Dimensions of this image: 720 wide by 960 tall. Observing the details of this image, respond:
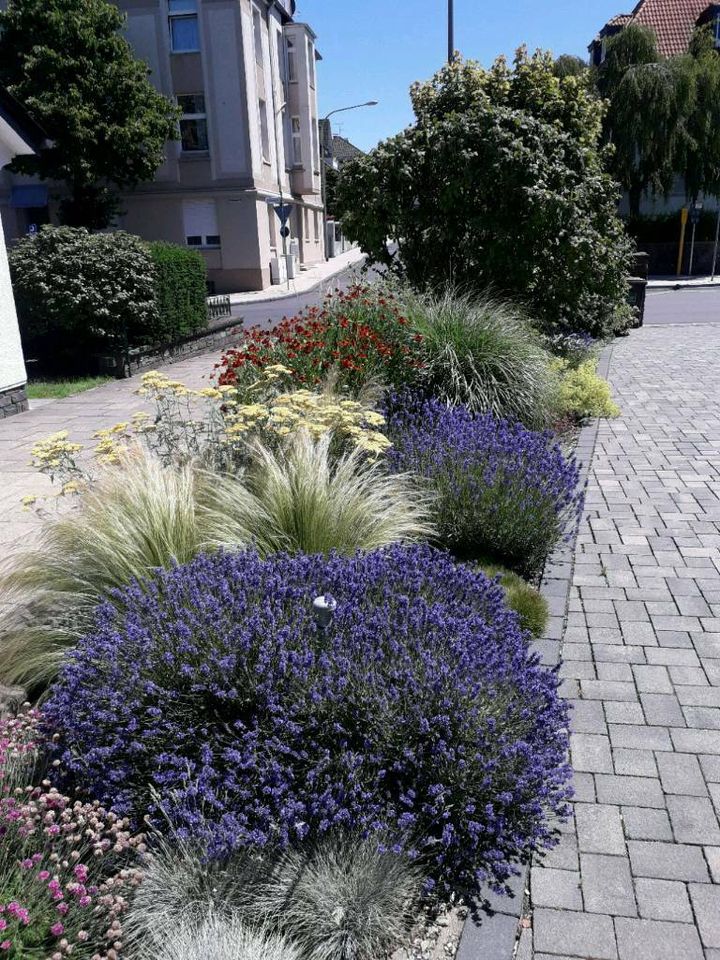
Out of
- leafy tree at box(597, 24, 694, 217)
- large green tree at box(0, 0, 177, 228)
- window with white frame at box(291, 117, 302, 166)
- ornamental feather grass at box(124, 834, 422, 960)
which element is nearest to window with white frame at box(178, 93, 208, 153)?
large green tree at box(0, 0, 177, 228)

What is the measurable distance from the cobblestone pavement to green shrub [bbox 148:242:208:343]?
9063 mm

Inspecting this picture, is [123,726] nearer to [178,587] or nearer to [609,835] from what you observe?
[178,587]

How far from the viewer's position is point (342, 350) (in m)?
6.72

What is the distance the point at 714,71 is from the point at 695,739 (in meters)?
34.0

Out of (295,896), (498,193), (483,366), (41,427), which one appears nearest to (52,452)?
(295,896)

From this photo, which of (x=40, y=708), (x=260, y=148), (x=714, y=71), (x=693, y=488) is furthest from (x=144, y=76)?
(x=40, y=708)

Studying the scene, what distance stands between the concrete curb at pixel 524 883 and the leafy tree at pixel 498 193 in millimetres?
3274

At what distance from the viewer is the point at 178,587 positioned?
310cm

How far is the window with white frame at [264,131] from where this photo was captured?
32.1m

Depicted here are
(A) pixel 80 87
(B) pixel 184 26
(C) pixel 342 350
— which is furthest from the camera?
(B) pixel 184 26

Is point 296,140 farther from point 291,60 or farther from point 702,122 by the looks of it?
point 702,122

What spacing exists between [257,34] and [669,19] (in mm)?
19609

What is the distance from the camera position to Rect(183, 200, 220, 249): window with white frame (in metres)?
30.6

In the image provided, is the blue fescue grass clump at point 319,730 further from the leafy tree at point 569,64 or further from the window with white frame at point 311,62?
the window with white frame at point 311,62
